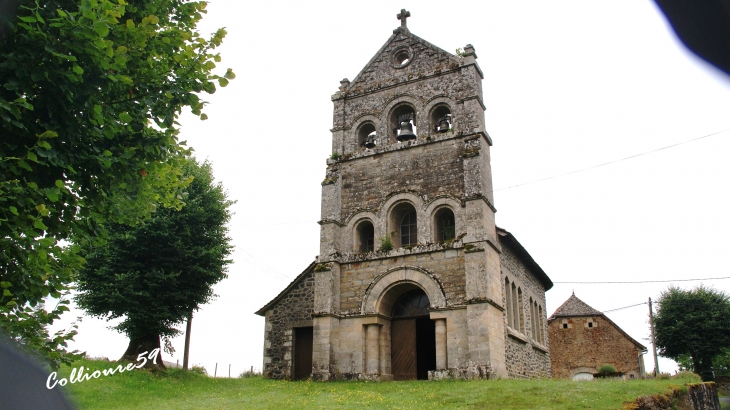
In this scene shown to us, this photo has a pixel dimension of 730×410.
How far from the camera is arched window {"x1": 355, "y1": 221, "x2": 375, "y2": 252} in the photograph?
21.5m

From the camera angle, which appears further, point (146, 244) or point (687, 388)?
point (146, 244)

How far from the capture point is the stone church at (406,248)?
61.7 feet

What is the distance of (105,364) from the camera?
71.4 ft

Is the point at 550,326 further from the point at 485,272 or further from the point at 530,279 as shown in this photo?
the point at 485,272

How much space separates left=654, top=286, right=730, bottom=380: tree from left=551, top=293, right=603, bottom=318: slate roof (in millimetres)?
4177

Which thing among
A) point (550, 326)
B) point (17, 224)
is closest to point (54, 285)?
point (17, 224)

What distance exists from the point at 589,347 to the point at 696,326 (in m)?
6.49

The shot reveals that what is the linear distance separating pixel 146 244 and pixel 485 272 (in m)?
12.7

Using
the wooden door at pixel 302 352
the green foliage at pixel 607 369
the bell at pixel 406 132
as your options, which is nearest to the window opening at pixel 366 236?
the bell at pixel 406 132

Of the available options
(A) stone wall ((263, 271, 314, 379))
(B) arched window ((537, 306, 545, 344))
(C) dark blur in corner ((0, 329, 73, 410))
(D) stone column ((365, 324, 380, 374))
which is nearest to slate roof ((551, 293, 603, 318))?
(B) arched window ((537, 306, 545, 344))

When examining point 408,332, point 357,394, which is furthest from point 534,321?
point 357,394

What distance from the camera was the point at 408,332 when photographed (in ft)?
66.2

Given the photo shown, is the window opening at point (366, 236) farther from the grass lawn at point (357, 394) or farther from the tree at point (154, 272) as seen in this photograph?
the tree at point (154, 272)

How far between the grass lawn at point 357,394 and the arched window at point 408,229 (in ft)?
16.7
